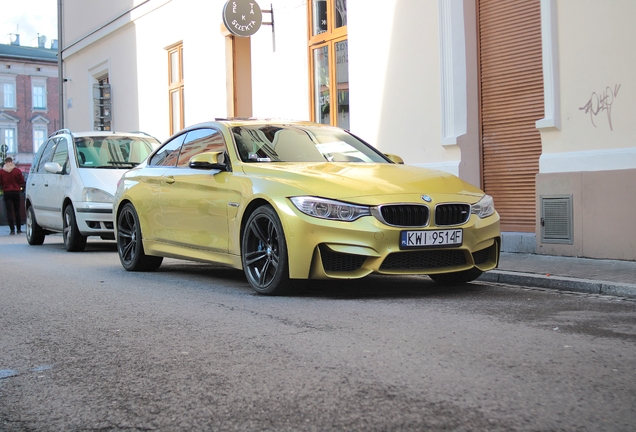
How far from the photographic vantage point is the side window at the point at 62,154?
14070 mm

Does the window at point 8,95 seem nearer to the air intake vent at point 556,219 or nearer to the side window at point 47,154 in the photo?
the side window at point 47,154

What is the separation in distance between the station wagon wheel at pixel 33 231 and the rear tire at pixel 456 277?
9.79 meters

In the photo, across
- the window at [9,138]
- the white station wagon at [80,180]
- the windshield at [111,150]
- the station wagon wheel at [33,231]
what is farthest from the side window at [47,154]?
the window at [9,138]

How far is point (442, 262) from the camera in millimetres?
6875

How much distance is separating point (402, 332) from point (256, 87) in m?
13.1

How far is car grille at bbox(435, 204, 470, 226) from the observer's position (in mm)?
6801

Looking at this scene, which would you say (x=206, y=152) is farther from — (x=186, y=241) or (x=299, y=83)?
(x=299, y=83)

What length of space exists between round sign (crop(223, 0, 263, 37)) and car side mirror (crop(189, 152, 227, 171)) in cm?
933

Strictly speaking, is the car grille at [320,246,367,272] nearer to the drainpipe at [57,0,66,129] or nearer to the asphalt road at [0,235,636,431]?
the asphalt road at [0,235,636,431]

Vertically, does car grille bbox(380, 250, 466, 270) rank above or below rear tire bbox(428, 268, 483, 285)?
above

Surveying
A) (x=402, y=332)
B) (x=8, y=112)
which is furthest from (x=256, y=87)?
(x=8, y=112)

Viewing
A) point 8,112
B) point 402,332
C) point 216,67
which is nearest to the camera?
point 402,332

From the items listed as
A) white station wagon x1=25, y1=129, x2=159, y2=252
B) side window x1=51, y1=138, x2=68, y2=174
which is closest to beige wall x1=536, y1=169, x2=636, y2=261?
white station wagon x1=25, y1=129, x2=159, y2=252

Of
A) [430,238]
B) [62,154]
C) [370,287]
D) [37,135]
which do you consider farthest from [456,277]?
[37,135]
